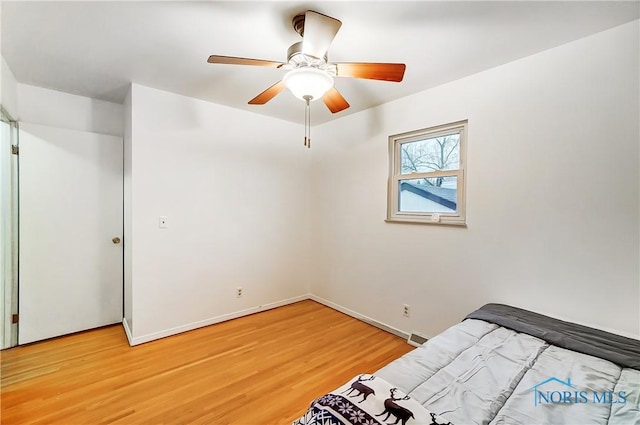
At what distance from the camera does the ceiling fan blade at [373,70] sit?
1.62 meters

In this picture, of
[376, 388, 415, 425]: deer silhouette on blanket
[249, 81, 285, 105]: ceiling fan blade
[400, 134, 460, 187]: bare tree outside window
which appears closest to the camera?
[376, 388, 415, 425]: deer silhouette on blanket

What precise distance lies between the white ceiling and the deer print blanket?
187 cm

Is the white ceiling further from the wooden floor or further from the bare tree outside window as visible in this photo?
the wooden floor

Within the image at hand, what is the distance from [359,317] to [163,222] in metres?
2.34

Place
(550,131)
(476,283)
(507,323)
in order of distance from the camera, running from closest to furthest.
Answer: (507,323), (550,131), (476,283)

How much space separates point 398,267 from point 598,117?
1.86 m

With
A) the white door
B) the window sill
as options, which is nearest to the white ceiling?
the white door

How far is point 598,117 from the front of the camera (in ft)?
5.81

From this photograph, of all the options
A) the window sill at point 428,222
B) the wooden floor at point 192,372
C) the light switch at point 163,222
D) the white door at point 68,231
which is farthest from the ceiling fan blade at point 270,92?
the wooden floor at point 192,372

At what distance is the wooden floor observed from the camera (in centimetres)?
175

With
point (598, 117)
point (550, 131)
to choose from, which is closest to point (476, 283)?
point (550, 131)

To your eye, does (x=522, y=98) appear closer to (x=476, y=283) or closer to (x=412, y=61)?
(x=412, y=61)

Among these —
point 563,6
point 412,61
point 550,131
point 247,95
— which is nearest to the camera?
point 563,6

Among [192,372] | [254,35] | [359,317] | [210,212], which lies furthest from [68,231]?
[359,317]
